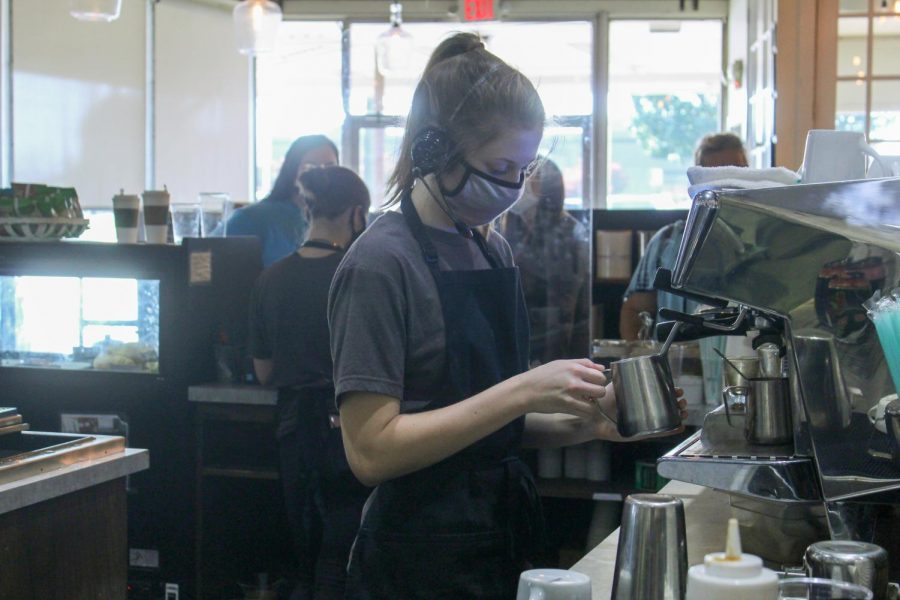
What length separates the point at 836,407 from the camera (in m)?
1.46

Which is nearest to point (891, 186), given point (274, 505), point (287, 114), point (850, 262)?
point (850, 262)

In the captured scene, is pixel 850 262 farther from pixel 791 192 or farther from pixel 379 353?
pixel 379 353

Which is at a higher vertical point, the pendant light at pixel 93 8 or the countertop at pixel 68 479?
the pendant light at pixel 93 8

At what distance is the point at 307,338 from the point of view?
342cm

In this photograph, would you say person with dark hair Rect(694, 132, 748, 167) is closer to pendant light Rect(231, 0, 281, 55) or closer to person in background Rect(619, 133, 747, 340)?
person in background Rect(619, 133, 747, 340)

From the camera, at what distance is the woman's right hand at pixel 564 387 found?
1.46 meters

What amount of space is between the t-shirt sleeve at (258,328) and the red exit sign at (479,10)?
4.93 metres

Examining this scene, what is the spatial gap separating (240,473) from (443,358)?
235 cm

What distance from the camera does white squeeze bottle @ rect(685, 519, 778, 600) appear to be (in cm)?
94

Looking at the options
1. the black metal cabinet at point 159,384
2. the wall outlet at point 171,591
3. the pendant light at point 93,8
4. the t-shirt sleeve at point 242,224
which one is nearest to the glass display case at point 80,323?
the black metal cabinet at point 159,384

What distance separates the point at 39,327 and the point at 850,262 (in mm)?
3299

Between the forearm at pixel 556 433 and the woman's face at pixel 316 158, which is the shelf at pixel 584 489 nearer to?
the woman's face at pixel 316 158

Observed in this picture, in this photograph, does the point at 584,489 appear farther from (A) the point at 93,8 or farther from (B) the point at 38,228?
(A) the point at 93,8

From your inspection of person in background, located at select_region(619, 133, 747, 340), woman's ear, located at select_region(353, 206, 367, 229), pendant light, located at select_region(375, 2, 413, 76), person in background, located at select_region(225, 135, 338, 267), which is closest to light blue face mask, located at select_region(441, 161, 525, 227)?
Answer: woman's ear, located at select_region(353, 206, 367, 229)
